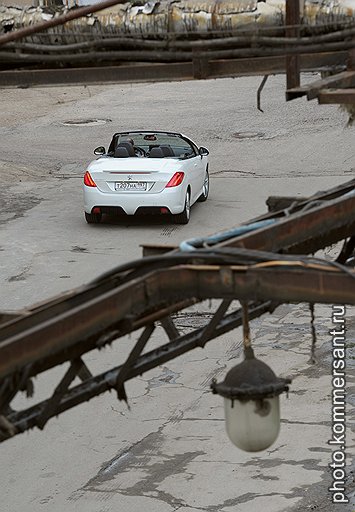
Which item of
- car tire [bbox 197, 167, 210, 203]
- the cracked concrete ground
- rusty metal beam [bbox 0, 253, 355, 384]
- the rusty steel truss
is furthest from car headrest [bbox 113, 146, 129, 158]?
rusty metal beam [bbox 0, 253, 355, 384]

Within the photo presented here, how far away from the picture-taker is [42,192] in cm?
2455

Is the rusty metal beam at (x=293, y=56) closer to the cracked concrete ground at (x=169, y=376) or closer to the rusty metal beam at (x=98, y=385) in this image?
the rusty metal beam at (x=98, y=385)

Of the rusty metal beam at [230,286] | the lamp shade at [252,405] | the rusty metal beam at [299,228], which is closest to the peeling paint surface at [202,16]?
the rusty metal beam at [299,228]

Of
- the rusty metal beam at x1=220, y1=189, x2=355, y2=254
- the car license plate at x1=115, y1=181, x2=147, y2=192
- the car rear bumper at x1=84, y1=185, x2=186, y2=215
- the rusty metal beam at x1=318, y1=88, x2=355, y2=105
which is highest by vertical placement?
the rusty metal beam at x1=318, y1=88, x2=355, y2=105

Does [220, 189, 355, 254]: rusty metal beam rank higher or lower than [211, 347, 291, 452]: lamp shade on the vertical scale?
higher

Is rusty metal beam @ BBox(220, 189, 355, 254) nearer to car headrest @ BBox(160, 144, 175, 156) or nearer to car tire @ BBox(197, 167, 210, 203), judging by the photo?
car headrest @ BBox(160, 144, 175, 156)

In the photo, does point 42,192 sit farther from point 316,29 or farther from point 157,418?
point 316,29

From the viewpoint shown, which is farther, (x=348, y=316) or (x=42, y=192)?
(x=42, y=192)

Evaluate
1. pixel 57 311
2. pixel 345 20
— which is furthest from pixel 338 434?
pixel 57 311

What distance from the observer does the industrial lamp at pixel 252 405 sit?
500 centimetres

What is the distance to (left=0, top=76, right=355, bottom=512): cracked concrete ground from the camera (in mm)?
10219

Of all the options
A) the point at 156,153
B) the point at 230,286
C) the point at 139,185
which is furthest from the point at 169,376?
the point at 156,153

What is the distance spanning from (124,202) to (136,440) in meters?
9.78

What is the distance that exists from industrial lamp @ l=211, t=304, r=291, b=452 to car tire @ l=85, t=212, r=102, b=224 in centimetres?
1611
